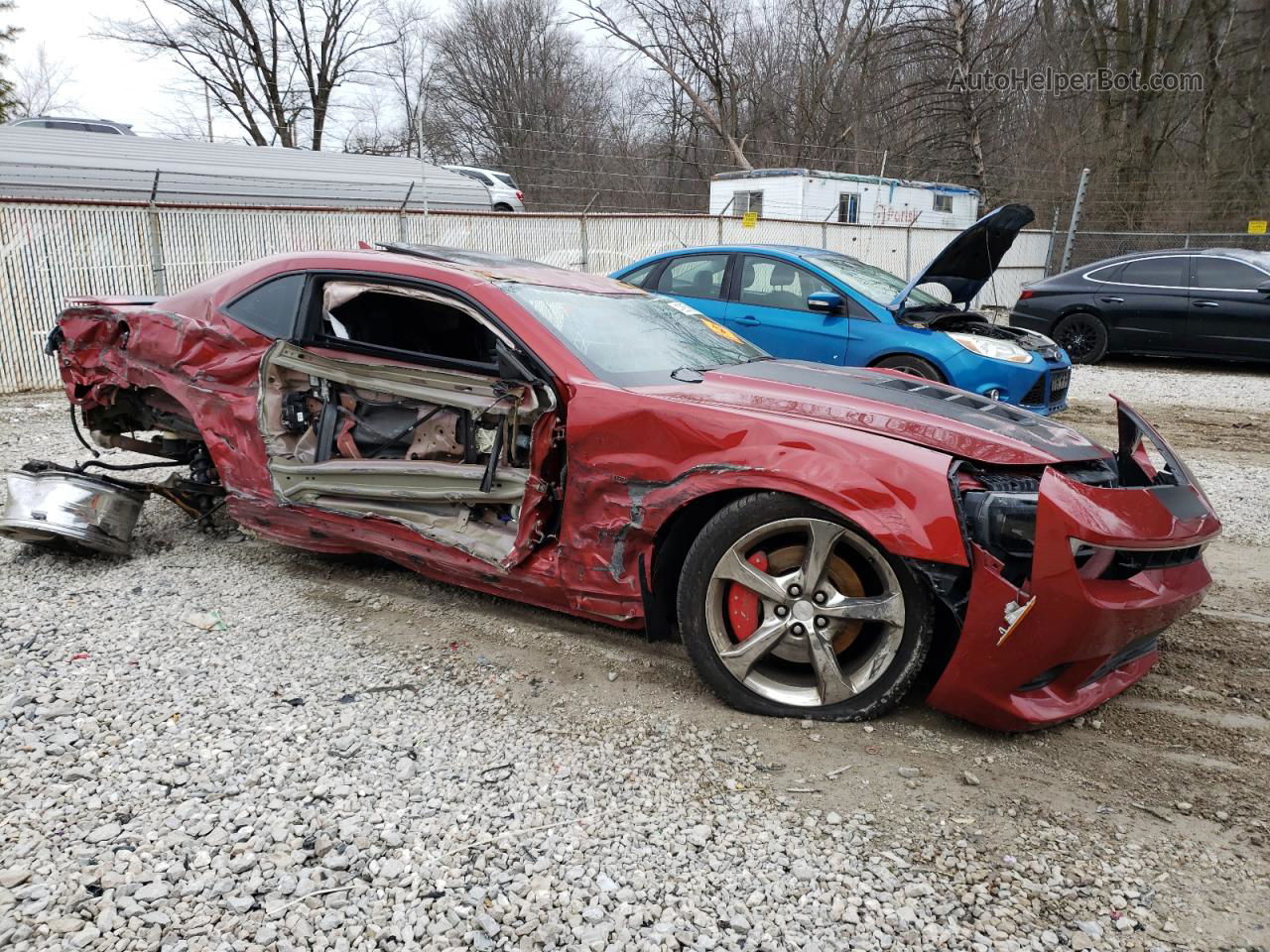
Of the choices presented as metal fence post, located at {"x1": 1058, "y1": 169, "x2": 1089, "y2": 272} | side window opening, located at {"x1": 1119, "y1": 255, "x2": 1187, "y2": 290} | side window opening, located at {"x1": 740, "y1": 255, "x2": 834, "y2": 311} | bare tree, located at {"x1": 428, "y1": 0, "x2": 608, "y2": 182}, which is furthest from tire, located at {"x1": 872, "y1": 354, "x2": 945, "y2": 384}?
bare tree, located at {"x1": 428, "y1": 0, "x2": 608, "y2": 182}

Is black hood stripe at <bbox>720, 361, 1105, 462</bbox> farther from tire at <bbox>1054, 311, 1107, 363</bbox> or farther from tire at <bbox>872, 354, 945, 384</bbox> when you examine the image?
tire at <bbox>1054, 311, 1107, 363</bbox>

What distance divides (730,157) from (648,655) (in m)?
31.4

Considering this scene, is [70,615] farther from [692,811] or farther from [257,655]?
[692,811]

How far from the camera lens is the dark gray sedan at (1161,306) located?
35.9 ft

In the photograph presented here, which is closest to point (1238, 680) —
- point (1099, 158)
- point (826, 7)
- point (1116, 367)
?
point (1116, 367)

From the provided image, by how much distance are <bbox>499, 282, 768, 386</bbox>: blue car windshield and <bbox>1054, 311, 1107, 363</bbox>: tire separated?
954 centimetres

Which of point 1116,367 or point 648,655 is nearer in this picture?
point 648,655

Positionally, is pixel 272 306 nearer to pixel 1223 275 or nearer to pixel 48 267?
pixel 48 267

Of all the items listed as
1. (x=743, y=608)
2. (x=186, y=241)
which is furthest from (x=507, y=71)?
(x=743, y=608)

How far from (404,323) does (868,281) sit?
4.93m

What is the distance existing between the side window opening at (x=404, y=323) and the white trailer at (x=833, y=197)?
16203mm

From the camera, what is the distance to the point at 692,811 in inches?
99.5

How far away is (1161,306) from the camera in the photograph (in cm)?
1148

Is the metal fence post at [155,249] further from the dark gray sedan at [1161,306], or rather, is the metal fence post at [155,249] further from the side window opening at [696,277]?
the dark gray sedan at [1161,306]
